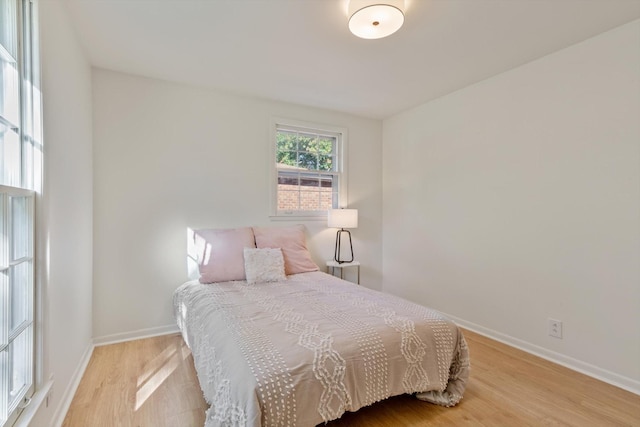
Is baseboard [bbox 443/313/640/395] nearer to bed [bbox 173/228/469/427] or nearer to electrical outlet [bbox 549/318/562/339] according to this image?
electrical outlet [bbox 549/318/562/339]

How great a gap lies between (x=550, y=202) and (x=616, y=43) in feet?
3.86

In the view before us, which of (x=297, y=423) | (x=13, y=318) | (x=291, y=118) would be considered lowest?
(x=297, y=423)

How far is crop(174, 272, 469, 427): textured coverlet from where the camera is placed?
1346mm

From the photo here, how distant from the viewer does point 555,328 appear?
8.14 ft

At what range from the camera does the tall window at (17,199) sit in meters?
1.20

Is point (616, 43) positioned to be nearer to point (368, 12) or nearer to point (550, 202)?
point (550, 202)

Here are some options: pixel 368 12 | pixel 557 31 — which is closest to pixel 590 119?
pixel 557 31

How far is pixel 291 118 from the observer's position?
3656mm

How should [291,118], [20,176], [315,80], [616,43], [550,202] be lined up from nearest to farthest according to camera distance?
[20,176], [616,43], [550,202], [315,80], [291,118]

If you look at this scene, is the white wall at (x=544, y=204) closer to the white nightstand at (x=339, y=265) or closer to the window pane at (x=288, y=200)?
the white nightstand at (x=339, y=265)

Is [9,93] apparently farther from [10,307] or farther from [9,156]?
[10,307]

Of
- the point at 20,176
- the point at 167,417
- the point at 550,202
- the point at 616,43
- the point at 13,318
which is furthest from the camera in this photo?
the point at 550,202

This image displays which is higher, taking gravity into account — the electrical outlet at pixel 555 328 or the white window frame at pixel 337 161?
the white window frame at pixel 337 161

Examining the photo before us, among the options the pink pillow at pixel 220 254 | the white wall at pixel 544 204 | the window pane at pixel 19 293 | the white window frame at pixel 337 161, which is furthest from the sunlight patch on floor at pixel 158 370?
the white wall at pixel 544 204
